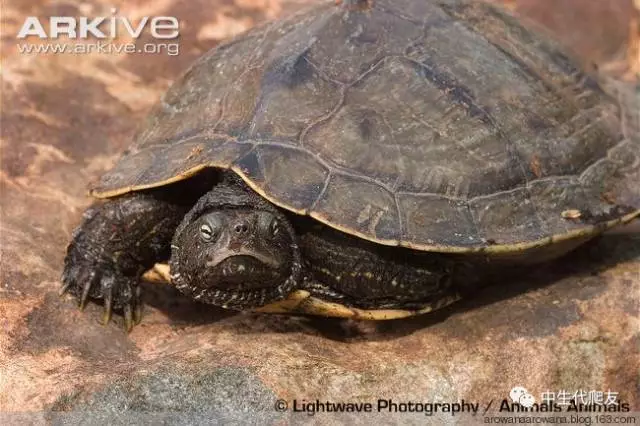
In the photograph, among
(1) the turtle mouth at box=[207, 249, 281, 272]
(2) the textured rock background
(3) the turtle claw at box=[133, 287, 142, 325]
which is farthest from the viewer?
(3) the turtle claw at box=[133, 287, 142, 325]

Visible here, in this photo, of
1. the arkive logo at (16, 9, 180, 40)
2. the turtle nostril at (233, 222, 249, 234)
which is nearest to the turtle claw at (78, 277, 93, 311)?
the turtle nostril at (233, 222, 249, 234)

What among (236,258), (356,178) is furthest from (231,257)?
(356,178)

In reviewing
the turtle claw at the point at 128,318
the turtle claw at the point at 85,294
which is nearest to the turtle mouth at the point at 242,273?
the turtle claw at the point at 128,318

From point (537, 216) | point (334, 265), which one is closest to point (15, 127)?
point (334, 265)

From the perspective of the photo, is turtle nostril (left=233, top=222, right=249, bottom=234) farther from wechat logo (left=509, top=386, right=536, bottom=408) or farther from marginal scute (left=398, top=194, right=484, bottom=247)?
wechat logo (left=509, top=386, right=536, bottom=408)

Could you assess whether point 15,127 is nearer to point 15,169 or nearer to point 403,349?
point 15,169

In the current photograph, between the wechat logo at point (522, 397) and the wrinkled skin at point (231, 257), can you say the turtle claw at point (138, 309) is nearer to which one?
the wrinkled skin at point (231, 257)

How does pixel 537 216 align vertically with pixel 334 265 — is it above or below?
above
